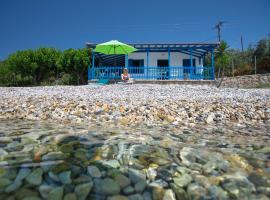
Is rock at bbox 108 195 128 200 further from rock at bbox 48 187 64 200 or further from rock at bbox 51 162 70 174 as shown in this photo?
rock at bbox 51 162 70 174

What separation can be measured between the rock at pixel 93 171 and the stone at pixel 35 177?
0.40 metres

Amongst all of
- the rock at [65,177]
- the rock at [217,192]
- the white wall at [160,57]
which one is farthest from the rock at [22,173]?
the white wall at [160,57]

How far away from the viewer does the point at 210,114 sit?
496 cm

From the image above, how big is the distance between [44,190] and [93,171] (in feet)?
1.45

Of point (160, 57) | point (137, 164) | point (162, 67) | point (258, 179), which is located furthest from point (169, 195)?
point (160, 57)

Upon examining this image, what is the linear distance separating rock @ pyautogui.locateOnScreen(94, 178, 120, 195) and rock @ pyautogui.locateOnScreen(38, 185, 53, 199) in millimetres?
357

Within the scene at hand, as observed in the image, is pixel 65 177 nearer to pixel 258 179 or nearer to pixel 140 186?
pixel 140 186

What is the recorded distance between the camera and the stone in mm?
2025

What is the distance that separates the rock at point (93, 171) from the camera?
2.18 m

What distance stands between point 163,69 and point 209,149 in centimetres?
1357

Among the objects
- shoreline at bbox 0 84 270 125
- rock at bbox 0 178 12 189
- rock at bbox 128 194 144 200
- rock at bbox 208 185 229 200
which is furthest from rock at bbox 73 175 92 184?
shoreline at bbox 0 84 270 125

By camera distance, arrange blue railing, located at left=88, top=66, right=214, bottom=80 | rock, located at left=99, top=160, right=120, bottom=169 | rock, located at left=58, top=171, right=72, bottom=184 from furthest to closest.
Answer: blue railing, located at left=88, top=66, right=214, bottom=80
rock, located at left=99, top=160, right=120, bottom=169
rock, located at left=58, top=171, right=72, bottom=184

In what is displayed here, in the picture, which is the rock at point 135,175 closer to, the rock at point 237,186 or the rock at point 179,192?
the rock at point 179,192

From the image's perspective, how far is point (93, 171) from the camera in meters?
2.24
